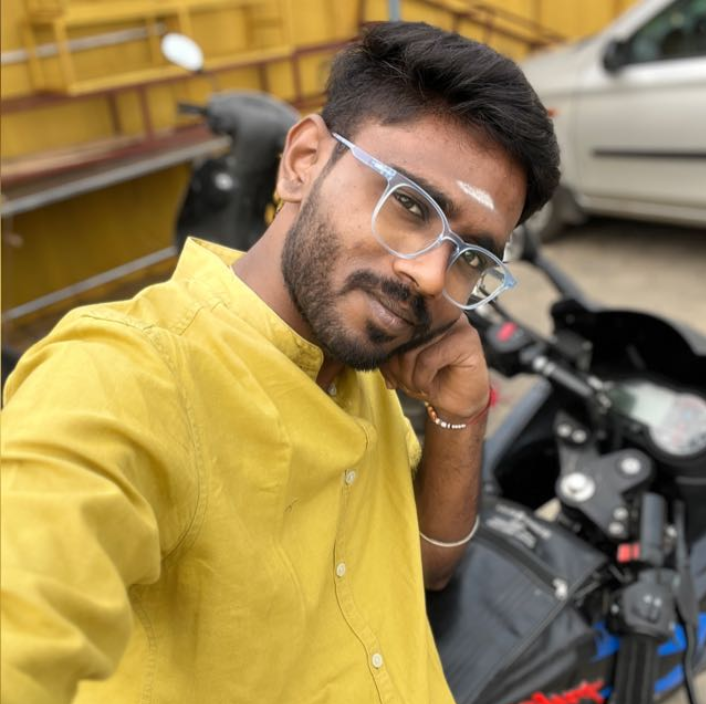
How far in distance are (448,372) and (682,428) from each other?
0.93 meters

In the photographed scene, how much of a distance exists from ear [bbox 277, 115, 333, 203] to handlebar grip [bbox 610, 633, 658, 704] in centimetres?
115

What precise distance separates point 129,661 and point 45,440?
423 mm

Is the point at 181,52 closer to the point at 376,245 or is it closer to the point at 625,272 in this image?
the point at 376,245

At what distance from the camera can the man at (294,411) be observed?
0.81 m

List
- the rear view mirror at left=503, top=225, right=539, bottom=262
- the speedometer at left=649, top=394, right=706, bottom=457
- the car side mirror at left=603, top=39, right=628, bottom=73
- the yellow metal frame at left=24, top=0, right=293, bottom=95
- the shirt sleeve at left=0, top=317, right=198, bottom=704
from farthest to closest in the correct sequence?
the car side mirror at left=603, top=39, right=628, bottom=73
the yellow metal frame at left=24, top=0, right=293, bottom=95
the rear view mirror at left=503, top=225, right=539, bottom=262
the speedometer at left=649, top=394, right=706, bottom=457
the shirt sleeve at left=0, top=317, right=198, bottom=704

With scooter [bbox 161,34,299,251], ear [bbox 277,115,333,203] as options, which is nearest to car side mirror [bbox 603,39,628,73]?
scooter [bbox 161,34,299,251]

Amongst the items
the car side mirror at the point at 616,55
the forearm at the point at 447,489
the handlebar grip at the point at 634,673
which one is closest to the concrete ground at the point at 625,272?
the car side mirror at the point at 616,55

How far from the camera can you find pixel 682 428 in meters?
2.10

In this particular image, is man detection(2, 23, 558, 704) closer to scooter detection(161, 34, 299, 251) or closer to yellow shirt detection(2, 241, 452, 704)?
yellow shirt detection(2, 241, 452, 704)

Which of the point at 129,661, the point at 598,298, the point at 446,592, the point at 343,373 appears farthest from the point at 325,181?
the point at 598,298

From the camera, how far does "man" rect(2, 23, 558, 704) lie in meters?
0.81

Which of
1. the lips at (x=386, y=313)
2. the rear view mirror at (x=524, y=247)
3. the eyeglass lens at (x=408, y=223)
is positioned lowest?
the rear view mirror at (x=524, y=247)

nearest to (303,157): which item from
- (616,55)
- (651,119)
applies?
(651,119)

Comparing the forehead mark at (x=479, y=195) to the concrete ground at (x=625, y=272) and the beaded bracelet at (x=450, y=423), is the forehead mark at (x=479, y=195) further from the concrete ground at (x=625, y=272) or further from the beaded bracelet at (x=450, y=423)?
the concrete ground at (x=625, y=272)
